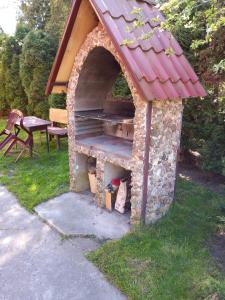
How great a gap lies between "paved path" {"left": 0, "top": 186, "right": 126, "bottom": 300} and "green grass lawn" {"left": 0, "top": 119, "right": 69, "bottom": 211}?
2.64 feet

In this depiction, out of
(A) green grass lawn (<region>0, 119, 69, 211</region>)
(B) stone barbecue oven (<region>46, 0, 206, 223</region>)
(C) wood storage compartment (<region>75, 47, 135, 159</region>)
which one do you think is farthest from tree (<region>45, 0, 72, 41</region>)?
(B) stone barbecue oven (<region>46, 0, 206, 223</region>)

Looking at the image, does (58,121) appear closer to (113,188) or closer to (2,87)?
(113,188)

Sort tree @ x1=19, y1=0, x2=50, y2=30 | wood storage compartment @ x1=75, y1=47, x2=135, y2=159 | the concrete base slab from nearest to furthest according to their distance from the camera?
1. the concrete base slab
2. wood storage compartment @ x1=75, y1=47, x2=135, y2=159
3. tree @ x1=19, y1=0, x2=50, y2=30

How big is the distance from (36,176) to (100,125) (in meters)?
2.07

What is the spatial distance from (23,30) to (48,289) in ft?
37.7

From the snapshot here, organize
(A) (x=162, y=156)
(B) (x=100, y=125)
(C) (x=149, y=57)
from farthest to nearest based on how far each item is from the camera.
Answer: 1. (B) (x=100, y=125)
2. (A) (x=162, y=156)
3. (C) (x=149, y=57)

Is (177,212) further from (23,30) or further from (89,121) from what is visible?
(23,30)

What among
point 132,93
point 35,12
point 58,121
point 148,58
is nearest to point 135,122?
point 132,93

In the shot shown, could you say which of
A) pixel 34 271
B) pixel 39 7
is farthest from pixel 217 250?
pixel 39 7

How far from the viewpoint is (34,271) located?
344 cm

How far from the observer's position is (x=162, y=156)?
415cm

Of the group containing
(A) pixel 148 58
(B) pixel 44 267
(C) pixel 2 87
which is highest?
(A) pixel 148 58

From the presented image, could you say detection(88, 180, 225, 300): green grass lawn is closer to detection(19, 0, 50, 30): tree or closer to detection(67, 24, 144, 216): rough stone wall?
detection(67, 24, 144, 216): rough stone wall

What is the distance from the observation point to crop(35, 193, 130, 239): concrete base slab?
4.20 metres
